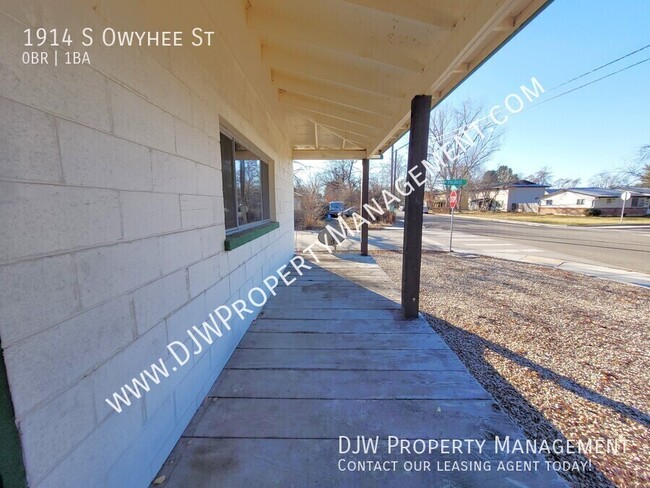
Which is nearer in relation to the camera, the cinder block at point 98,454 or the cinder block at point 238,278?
the cinder block at point 98,454

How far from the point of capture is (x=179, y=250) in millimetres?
1545

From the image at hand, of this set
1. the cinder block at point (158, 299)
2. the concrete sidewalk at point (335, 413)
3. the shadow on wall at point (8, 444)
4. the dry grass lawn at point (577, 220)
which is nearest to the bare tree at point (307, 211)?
the concrete sidewalk at point (335, 413)

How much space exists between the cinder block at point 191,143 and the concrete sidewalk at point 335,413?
1.63 m

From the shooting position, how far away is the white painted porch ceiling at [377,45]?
1752 millimetres

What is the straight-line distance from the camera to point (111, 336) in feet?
3.50

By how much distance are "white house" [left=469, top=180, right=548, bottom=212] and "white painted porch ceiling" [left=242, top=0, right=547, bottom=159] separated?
40.9m

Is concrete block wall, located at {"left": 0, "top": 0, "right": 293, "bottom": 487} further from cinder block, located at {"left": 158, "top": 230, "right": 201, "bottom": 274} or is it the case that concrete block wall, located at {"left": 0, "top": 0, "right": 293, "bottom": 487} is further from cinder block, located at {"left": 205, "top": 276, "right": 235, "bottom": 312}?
cinder block, located at {"left": 205, "top": 276, "right": 235, "bottom": 312}

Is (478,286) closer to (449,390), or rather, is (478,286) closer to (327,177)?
(449,390)

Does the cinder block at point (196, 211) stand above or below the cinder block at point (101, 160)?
below

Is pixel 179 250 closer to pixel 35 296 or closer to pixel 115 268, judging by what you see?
pixel 115 268

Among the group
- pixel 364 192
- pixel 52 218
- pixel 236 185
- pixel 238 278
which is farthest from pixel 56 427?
pixel 364 192

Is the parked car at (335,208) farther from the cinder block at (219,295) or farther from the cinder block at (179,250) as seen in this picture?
the cinder block at (179,250)

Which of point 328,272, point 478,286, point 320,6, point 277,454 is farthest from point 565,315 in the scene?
point 320,6

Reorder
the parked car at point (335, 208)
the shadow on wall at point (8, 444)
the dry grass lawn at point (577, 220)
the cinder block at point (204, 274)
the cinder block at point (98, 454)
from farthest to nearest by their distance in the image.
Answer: the parked car at point (335, 208) < the dry grass lawn at point (577, 220) < the cinder block at point (204, 274) < the cinder block at point (98, 454) < the shadow on wall at point (8, 444)
